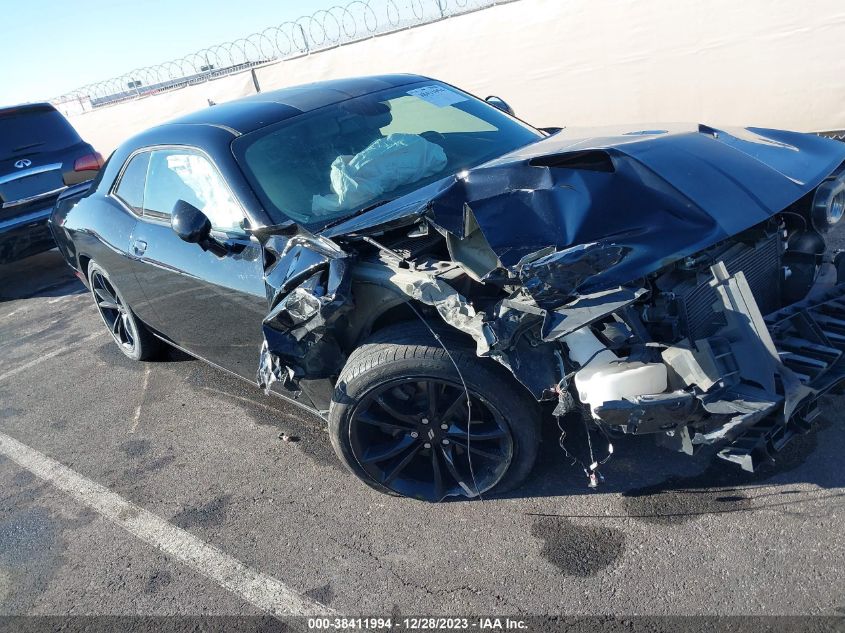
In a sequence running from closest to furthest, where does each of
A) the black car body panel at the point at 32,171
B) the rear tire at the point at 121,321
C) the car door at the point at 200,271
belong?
the car door at the point at 200,271
the rear tire at the point at 121,321
the black car body panel at the point at 32,171

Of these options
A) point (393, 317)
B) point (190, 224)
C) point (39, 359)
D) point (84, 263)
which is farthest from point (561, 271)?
point (39, 359)

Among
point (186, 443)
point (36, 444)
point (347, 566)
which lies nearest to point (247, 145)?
point (186, 443)

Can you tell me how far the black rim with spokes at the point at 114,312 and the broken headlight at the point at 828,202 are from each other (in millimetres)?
4159

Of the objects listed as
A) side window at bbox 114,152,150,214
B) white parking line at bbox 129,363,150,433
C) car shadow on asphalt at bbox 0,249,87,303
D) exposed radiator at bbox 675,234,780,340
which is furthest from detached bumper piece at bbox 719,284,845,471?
car shadow on asphalt at bbox 0,249,87,303

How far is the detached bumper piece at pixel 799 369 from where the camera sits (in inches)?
84.0

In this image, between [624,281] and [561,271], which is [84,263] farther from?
[624,281]

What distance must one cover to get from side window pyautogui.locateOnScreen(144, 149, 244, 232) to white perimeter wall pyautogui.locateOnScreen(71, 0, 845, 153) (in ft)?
21.5

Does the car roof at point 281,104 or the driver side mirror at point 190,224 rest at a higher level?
the car roof at point 281,104

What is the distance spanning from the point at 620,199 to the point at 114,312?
4003 millimetres

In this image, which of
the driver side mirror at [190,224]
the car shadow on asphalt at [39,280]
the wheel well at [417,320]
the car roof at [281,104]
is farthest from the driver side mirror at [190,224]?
the car shadow on asphalt at [39,280]

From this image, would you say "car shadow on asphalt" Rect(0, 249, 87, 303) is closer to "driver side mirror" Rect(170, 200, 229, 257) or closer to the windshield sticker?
"driver side mirror" Rect(170, 200, 229, 257)

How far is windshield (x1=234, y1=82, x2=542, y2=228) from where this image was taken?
10.1 ft

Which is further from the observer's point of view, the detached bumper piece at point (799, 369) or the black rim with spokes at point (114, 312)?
the black rim with spokes at point (114, 312)

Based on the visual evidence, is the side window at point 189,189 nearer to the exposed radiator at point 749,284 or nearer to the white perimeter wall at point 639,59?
the exposed radiator at point 749,284
